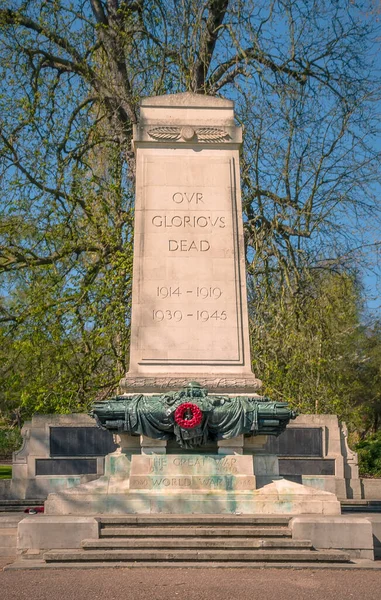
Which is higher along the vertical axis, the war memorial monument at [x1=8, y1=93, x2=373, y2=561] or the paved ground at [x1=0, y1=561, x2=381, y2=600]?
the war memorial monument at [x1=8, y1=93, x2=373, y2=561]

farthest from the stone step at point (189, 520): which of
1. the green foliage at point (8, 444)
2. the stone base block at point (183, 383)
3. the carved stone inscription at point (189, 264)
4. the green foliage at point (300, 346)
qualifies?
the green foliage at point (8, 444)

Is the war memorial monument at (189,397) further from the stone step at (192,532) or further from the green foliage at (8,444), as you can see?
the green foliage at (8,444)

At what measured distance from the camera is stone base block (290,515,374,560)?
9.73m

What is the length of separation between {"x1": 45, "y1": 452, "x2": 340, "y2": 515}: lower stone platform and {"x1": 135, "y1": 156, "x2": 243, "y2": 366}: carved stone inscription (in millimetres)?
1515

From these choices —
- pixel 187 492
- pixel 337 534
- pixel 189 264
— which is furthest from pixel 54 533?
pixel 189 264

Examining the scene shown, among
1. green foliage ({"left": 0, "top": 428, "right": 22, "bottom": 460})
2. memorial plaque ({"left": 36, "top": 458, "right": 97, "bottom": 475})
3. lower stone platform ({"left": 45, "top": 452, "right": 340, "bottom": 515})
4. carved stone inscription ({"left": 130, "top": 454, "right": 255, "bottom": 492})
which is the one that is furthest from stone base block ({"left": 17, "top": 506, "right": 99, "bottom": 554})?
green foliage ({"left": 0, "top": 428, "right": 22, "bottom": 460})

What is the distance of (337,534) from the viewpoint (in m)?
9.78

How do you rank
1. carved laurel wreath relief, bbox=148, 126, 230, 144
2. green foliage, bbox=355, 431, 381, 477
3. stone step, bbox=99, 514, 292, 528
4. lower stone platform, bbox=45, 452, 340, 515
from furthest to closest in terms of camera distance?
green foliage, bbox=355, 431, 381, 477, carved laurel wreath relief, bbox=148, 126, 230, 144, lower stone platform, bbox=45, 452, 340, 515, stone step, bbox=99, 514, 292, 528

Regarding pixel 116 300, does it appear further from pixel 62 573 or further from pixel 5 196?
pixel 62 573

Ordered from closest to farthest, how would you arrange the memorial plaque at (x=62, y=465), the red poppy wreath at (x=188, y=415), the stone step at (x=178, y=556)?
the stone step at (x=178, y=556)
the red poppy wreath at (x=188, y=415)
the memorial plaque at (x=62, y=465)

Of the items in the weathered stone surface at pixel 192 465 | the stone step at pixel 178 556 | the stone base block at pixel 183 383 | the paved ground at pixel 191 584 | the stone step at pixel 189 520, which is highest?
the stone base block at pixel 183 383

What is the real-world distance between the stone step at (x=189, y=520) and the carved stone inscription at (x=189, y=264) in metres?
2.58

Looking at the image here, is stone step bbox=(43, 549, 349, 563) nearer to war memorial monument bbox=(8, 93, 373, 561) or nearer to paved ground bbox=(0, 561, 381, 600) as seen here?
war memorial monument bbox=(8, 93, 373, 561)

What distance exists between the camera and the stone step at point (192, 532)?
9734 millimetres
